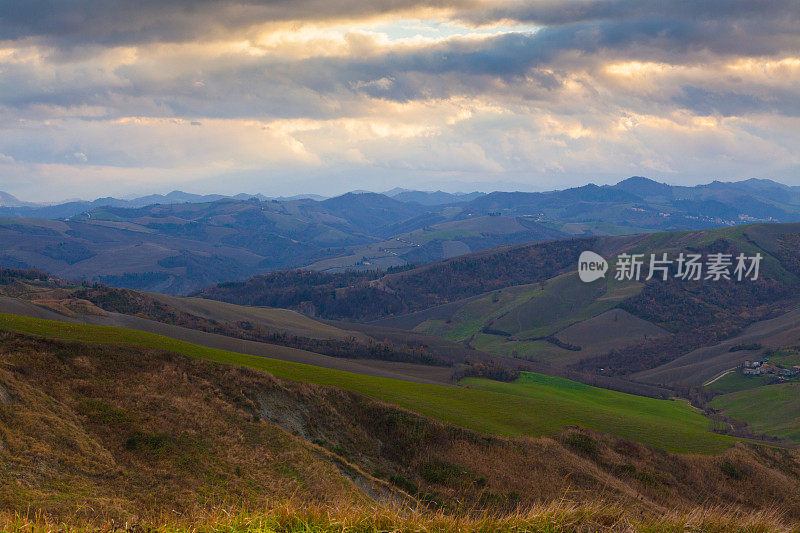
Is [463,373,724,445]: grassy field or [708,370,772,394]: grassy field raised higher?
[463,373,724,445]: grassy field

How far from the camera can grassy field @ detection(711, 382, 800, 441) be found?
110500mm

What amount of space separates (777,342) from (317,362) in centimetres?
18826

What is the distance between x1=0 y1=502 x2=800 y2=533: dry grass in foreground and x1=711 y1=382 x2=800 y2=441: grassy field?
116582mm

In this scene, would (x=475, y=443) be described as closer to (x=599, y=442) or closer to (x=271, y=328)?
(x=599, y=442)

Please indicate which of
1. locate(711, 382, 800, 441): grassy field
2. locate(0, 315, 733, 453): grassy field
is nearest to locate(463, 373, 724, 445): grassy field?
locate(0, 315, 733, 453): grassy field

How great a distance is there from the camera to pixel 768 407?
127 meters

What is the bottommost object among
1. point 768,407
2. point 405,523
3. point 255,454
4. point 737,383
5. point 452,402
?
point 737,383

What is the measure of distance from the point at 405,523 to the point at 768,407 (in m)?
150

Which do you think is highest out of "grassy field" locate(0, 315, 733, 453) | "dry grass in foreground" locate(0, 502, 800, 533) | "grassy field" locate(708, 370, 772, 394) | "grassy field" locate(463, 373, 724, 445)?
"dry grass in foreground" locate(0, 502, 800, 533)

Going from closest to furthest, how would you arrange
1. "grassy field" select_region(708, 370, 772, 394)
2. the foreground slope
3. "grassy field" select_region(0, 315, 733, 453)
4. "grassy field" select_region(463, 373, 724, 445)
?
the foreground slope < "grassy field" select_region(0, 315, 733, 453) < "grassy field" select_region(463, 373, 724, 445) < "grassy field" select_region(708, 370, 772, 394)

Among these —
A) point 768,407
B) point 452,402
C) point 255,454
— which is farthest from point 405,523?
point 768,407

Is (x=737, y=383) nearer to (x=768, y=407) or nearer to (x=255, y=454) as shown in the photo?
(x=768, y=407)

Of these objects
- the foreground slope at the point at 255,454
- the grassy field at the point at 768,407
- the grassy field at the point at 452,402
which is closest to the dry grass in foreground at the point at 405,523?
the foreground slope at the point at 255,454

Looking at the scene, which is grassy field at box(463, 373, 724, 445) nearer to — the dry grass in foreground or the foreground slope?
the foreground slope
